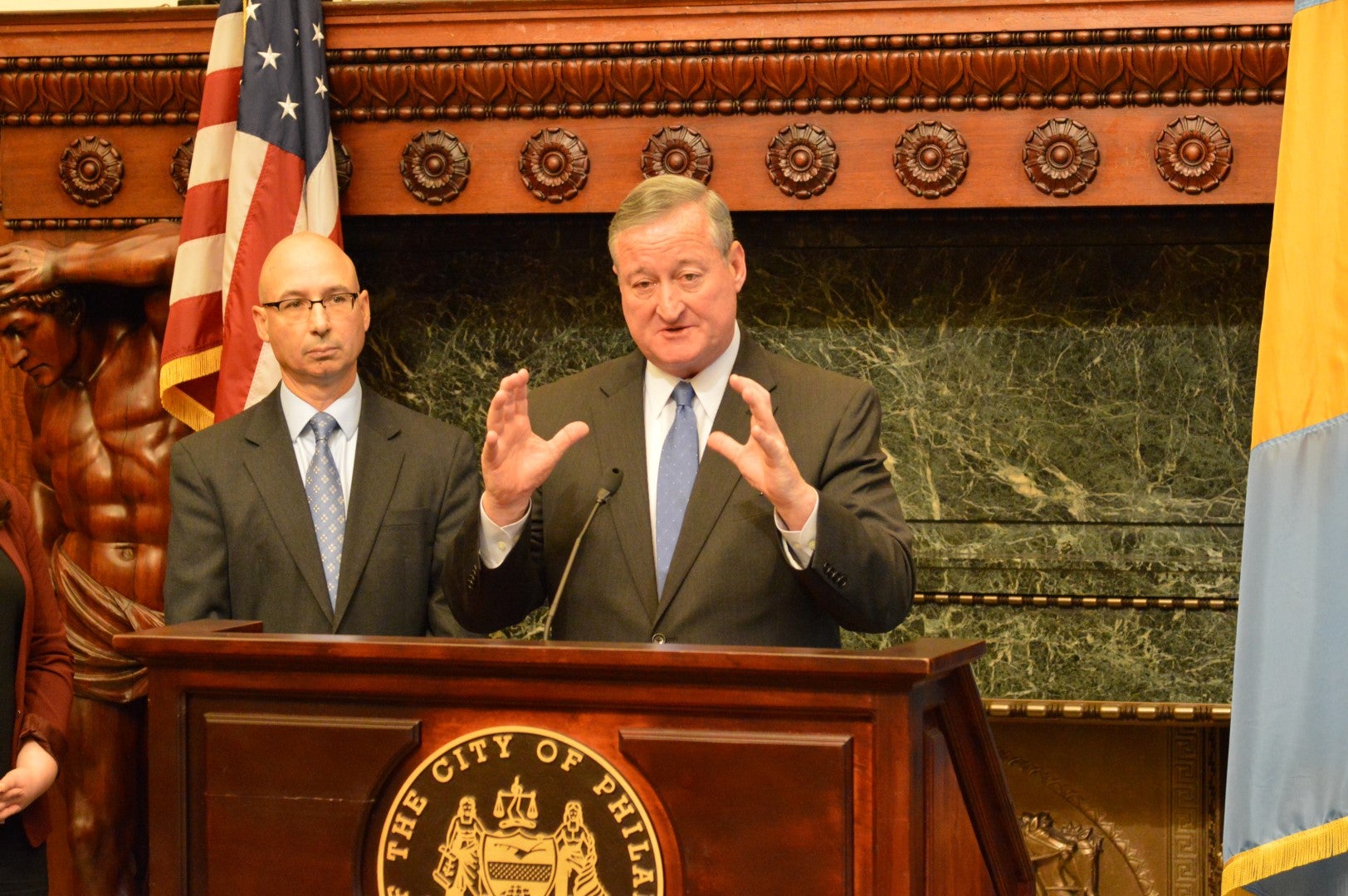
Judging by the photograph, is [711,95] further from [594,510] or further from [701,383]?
[594,510]

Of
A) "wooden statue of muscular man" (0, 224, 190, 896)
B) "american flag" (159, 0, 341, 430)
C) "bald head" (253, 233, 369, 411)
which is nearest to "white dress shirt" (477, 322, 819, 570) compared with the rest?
"bald head" (253, 233, 369, 411)

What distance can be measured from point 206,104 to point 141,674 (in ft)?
5.16

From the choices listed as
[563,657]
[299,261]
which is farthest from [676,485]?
[299,261]

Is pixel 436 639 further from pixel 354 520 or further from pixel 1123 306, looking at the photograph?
pixel 1123 306

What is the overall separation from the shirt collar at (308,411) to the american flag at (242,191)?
53 cm

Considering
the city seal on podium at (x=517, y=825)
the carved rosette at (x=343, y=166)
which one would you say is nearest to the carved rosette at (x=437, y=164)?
the carved rosette at (x=343, y=166)

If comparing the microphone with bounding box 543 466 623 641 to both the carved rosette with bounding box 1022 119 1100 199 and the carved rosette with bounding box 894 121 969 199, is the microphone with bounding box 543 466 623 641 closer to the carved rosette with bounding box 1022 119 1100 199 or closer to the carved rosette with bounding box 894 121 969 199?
the carved rosette with bounding box 894 121 969 199

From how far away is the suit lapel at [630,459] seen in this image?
8.48ft

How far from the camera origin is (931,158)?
3.84 meters

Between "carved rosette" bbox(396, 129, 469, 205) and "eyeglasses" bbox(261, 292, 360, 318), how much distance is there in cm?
86

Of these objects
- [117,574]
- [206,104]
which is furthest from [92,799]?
[206,104]

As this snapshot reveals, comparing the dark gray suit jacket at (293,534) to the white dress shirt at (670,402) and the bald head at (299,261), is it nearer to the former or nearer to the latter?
the bald head at (299,261)

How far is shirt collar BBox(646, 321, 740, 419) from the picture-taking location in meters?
2.76

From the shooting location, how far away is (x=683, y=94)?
12.8 ft
